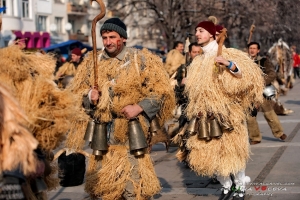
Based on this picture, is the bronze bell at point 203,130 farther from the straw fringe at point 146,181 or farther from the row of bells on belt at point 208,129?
the straw fringe at point 146,181

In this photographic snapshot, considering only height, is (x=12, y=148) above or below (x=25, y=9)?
below

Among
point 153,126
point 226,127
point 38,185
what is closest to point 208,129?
point 226,127

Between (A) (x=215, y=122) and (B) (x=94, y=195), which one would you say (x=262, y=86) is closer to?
(A) (x=215, y=122)

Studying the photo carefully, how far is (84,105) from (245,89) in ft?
5.43

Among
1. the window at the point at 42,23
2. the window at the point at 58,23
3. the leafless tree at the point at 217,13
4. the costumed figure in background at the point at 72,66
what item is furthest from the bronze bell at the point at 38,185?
the window at the point at 58,23

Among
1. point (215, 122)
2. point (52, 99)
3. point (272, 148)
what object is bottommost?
point (272, 148)

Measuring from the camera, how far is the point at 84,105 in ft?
18.1

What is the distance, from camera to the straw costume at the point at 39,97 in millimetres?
3746

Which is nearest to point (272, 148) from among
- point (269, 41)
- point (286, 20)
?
point (286, 20)

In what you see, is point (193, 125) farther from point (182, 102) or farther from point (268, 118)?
point (268, 118)

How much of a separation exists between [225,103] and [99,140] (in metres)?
1.46

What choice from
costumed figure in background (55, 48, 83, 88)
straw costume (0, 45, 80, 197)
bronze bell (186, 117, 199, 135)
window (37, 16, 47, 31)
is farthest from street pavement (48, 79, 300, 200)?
window (37, 16, 47, 31)

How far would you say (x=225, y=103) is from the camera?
6164 mm

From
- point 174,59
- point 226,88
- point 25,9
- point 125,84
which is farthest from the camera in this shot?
point 25,9
